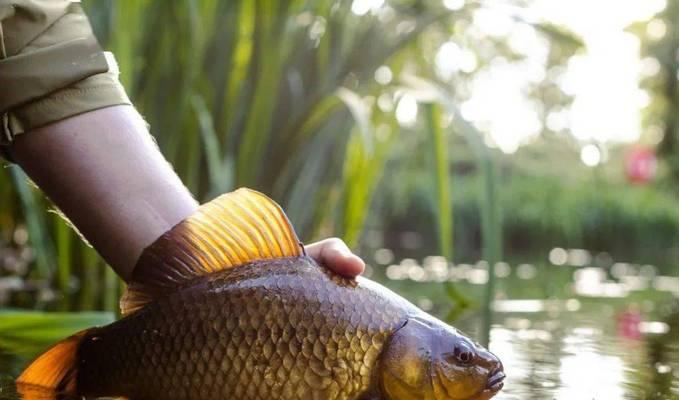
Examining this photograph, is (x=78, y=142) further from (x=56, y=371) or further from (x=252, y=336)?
(x=252, y=336)

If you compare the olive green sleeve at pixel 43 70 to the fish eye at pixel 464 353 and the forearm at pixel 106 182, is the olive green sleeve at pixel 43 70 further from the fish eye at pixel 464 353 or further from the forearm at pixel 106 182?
the fish eye at pixel 464 353

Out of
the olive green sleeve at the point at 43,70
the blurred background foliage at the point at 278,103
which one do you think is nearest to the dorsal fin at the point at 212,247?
the olive green sleeve at the point at 43,70

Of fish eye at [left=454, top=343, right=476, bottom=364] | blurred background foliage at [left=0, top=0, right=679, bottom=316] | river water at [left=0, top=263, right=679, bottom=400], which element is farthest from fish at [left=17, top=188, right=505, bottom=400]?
blurred background foliage at [left=0, top=0, right=679, bottom=316]

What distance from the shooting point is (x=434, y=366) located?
1107mm

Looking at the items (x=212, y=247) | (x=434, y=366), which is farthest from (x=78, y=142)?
(x=434, y=366)

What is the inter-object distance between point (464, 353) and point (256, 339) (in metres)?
0.22

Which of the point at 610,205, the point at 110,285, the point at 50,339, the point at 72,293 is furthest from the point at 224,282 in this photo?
the point at 610,205

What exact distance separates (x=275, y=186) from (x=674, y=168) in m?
18.1

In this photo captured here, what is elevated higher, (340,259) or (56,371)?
(340,259)

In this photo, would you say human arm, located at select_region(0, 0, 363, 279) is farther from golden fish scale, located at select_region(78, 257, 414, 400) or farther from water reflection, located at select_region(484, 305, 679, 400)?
water reflection, located at select_region(484, 305, 679, 400)

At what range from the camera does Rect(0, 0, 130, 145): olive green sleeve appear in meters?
1.41

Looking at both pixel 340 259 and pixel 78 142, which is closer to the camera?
pixel 340 259

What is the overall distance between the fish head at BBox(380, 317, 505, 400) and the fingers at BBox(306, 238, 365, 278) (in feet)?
0.30

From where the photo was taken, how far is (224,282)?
1187 mm
